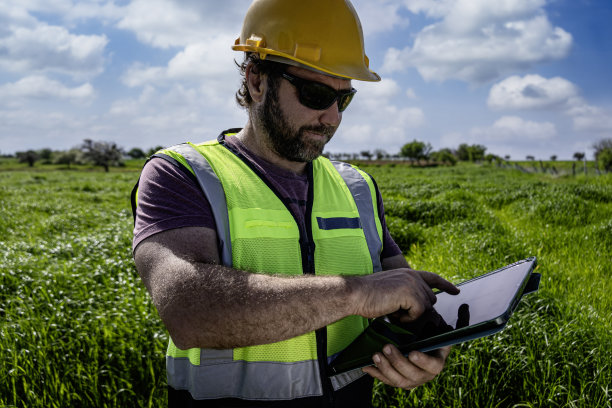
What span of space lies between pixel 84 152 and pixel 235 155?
321 feet

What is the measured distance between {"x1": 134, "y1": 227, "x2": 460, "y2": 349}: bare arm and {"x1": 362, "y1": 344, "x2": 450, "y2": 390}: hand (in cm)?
17

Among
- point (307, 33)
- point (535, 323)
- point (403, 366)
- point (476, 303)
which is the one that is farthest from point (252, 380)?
point (535, 323)

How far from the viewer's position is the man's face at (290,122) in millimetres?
1678

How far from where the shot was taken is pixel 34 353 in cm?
291

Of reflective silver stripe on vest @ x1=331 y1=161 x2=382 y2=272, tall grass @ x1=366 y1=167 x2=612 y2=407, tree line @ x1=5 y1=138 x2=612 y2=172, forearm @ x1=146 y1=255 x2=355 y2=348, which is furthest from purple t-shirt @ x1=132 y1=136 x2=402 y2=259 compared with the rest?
tree line @ x1=5 y1=138 x2=612 y2=172

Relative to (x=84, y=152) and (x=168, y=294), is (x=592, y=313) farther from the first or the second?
(x=84, y=152)

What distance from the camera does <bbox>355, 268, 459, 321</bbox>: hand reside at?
1154 mm

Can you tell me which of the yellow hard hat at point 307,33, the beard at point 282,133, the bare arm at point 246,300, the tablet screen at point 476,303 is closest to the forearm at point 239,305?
the bare arm at point 246,300

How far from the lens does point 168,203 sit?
4.22ft

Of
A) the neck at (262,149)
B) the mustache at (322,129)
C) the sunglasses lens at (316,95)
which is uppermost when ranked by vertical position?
the sunglasses lens at (316,95)

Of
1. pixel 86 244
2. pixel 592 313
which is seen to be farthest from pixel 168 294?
pixel 86 244

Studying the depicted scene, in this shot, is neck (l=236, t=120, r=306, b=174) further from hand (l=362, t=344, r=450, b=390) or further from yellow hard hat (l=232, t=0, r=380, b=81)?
hand (l=362, t=344, r=450, b=390)

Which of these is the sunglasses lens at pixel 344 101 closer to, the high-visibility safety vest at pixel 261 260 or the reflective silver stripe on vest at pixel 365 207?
the reflective silver stripe on vest at pixel 365 207

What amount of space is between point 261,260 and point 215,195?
273 mm
